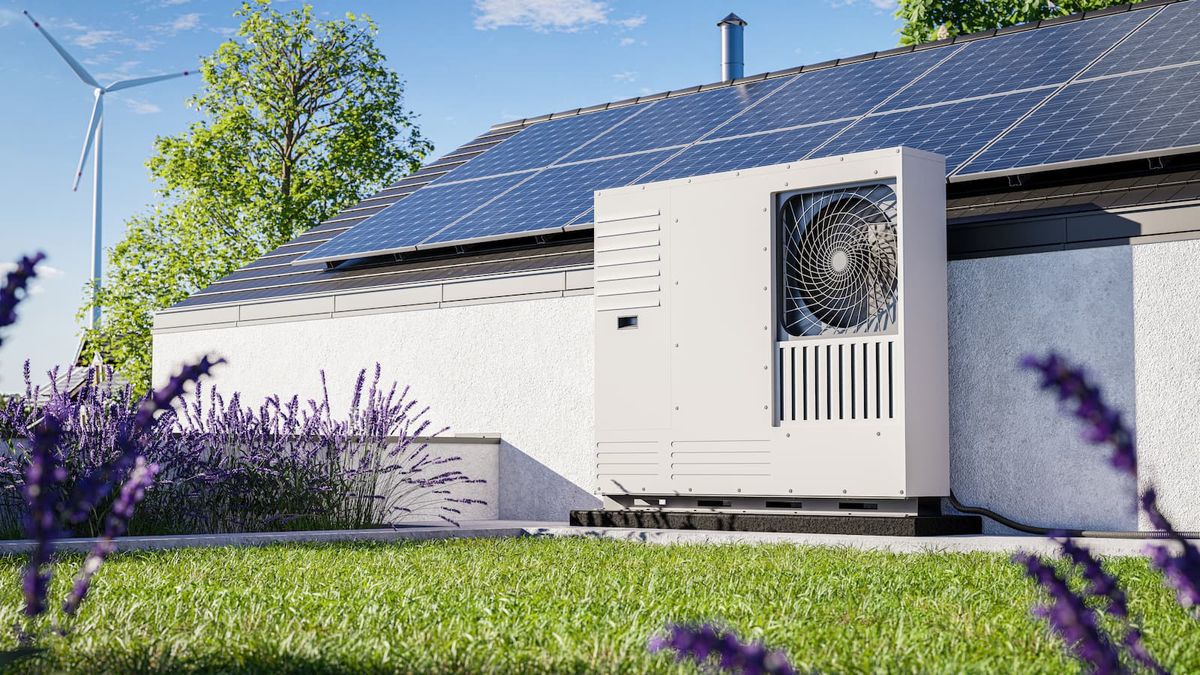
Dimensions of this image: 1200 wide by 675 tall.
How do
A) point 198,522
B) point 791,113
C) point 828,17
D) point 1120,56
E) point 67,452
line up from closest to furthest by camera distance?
point 67,452, point 198,522, point 1120,56, point 791,113, point 828,17

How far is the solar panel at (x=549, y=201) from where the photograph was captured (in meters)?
12.1

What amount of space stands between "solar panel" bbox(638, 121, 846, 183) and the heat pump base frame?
298 cm

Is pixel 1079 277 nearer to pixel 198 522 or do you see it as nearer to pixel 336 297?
pixel 198 522

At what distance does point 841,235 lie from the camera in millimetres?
8938

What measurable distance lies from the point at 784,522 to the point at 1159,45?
17.4 ft

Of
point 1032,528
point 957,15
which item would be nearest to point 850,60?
point 1032,528

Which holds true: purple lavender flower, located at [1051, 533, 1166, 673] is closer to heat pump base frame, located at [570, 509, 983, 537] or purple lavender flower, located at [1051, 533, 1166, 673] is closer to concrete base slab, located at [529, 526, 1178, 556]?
concrete base slab, located at [529, 526, 1178, 556]

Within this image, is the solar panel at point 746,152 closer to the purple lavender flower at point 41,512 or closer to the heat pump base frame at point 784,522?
the heat pump base frame at point 784,522

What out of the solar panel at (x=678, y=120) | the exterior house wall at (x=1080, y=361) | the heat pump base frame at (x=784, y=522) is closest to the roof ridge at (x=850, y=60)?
the solar panel at (x=678, y=120)

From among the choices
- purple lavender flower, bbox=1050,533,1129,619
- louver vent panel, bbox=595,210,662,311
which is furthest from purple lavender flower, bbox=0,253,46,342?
louver vent panel, bbox=595,210,662,311

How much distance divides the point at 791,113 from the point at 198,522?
6.61 metres

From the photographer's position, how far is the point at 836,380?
8.84 metres

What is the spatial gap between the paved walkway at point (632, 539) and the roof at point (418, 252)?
2734mm

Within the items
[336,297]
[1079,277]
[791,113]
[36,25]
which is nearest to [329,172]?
[36,25]
